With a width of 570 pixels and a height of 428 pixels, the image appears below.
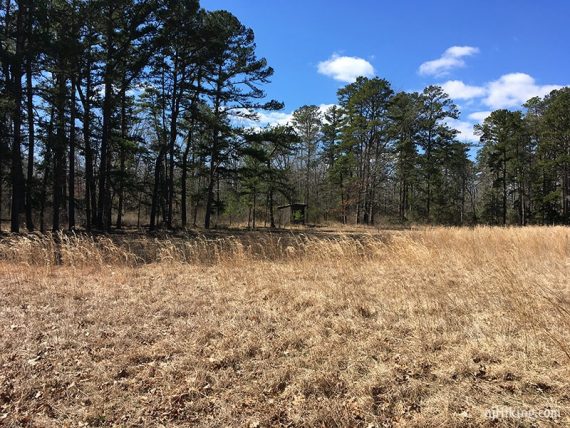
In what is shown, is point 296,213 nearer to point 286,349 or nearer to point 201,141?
point 201,141

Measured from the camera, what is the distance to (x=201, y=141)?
27.6 meters

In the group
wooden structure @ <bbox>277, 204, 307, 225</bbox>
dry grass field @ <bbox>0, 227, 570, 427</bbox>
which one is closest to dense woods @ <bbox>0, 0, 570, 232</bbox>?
wooden structure @ <bbox>277, 204, 307, 225</bbox>

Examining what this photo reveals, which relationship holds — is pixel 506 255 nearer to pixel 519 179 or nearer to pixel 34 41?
pixel 34 41

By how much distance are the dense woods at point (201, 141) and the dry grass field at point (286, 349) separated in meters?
11.3

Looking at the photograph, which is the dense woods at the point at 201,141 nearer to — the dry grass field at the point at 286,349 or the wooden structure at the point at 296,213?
the wooden structure at the point at 296,213

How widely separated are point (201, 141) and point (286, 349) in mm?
25161

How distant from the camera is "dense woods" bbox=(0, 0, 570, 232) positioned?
1656 centimetres

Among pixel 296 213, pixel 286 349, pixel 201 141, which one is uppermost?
pixel 201 141

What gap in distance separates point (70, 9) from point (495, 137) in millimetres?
40771

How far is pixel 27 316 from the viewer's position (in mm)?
5105

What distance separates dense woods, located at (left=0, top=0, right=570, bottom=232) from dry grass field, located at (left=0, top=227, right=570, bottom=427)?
11.3m

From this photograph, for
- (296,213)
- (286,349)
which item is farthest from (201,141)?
(286,349)

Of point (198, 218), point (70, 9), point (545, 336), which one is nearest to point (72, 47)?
point (70, 9)

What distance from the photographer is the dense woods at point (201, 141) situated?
652 inches
